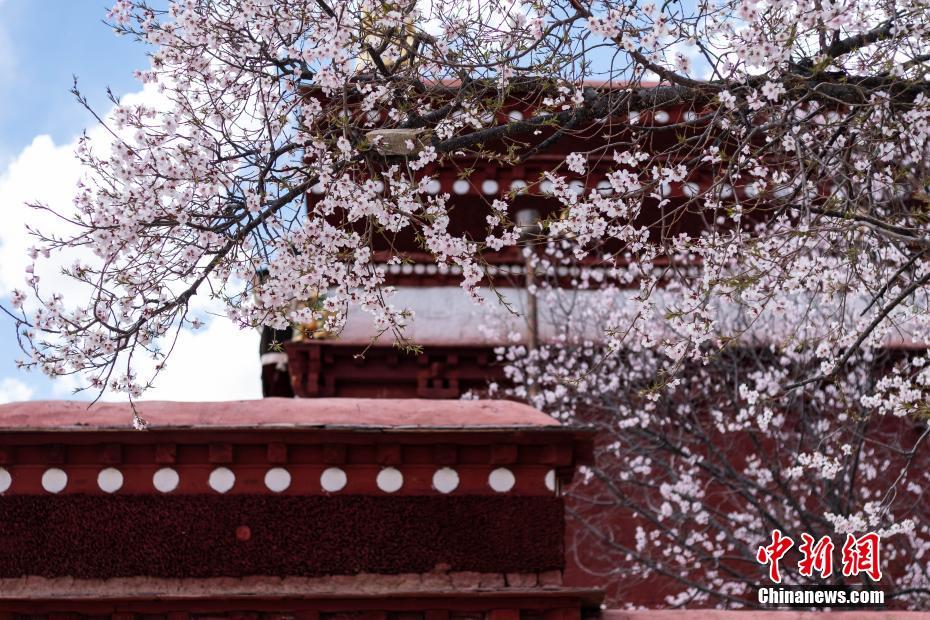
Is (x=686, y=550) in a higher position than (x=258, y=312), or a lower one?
lower

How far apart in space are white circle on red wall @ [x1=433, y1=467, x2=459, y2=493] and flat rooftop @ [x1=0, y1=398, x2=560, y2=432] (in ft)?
0.87

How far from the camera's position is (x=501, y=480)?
621 cm

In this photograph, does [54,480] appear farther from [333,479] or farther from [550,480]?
[550,480]

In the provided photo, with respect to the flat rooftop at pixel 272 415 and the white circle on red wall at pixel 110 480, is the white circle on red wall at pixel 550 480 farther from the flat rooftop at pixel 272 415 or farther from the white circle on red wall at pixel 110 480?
the white circle on red wall at pixel 110 480

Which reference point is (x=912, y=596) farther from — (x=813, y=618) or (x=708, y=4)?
(x=708, y=4)

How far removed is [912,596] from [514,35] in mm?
7392

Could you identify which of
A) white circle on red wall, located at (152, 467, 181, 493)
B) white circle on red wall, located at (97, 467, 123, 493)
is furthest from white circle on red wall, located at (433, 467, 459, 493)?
white circle on red wall, located at (97, 467, 123, 493)

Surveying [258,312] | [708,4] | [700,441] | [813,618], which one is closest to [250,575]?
[258,312]

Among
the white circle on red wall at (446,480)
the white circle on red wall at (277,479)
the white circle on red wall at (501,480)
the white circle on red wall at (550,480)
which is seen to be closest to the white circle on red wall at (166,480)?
the white circle on red wall at (277,479)

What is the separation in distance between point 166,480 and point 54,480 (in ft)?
2.09

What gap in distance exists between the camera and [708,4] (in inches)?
213

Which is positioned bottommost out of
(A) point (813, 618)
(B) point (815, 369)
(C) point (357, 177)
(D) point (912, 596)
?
(D) point (912, 596)

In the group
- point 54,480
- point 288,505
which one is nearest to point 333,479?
point 288,505

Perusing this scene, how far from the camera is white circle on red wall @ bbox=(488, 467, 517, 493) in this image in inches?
244
